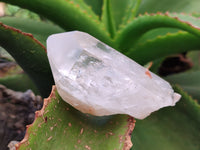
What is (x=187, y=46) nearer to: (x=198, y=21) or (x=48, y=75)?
(x=198, y=21)

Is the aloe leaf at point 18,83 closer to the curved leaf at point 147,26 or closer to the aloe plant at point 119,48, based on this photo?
the aloe plant at point 119,48

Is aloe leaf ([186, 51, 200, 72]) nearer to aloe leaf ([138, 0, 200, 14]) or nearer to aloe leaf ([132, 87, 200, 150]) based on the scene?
aloe leaf ([138, 0, 200, 14])

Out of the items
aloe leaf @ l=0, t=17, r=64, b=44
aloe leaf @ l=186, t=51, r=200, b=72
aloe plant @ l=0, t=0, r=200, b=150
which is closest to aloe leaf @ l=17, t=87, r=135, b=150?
aloe plant @ l=0, t=0, r=200, b=150

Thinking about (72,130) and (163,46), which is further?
(163,46)

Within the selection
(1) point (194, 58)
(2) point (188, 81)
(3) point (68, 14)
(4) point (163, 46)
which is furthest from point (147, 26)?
(1) point (194, 58)

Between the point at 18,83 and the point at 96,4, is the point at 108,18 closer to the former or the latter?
the point at 96,4

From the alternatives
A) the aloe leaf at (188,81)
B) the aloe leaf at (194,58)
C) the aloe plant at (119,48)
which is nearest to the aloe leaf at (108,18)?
the aloe plant at (119,48)
